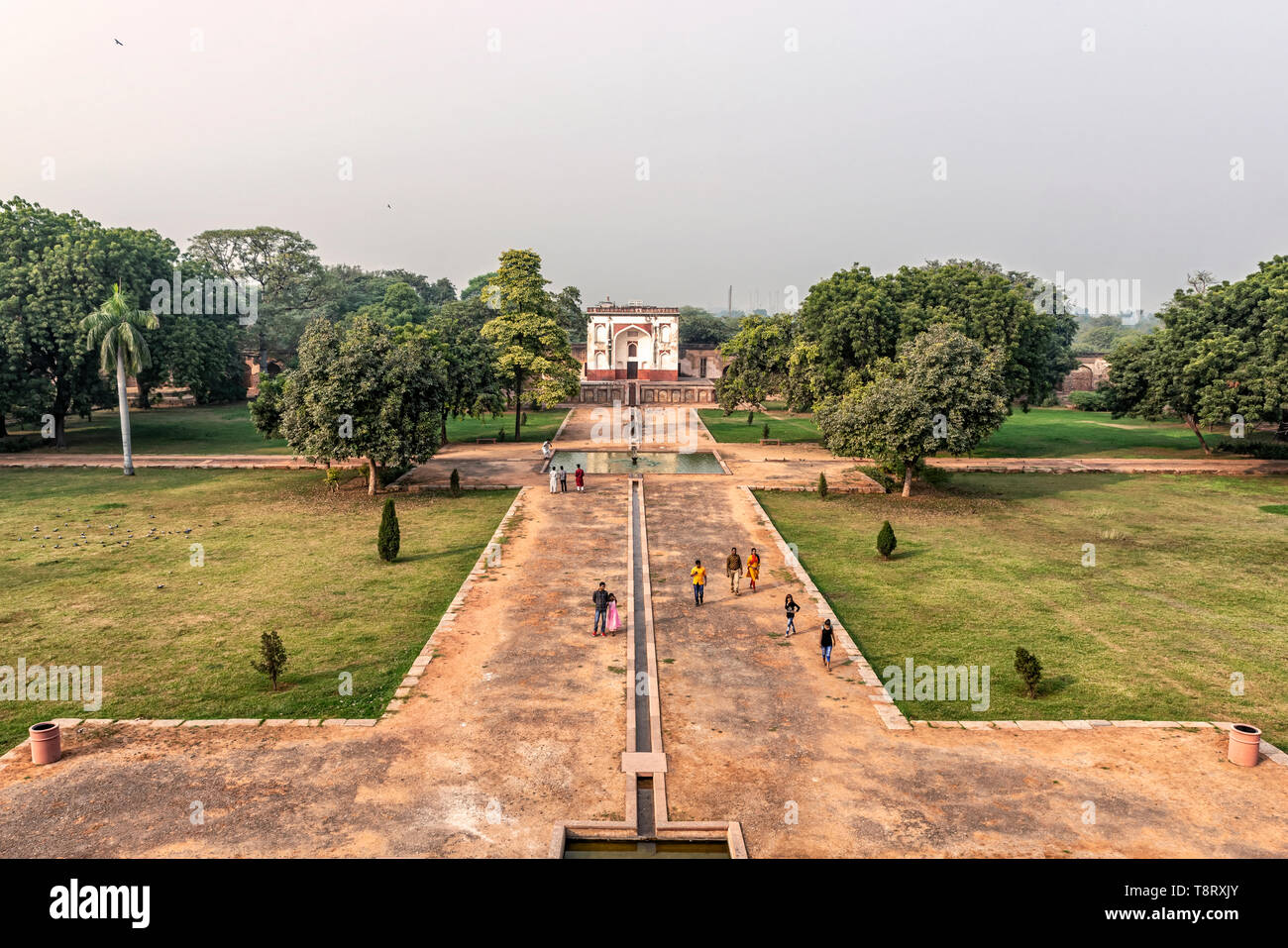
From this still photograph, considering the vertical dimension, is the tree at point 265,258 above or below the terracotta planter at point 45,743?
above

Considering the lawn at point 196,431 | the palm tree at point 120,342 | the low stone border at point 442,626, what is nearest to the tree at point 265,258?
the lawn at point 196,431

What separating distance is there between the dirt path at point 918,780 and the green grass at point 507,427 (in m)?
35.5

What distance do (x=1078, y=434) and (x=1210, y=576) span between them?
112 ft

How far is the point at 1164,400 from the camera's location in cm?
4203

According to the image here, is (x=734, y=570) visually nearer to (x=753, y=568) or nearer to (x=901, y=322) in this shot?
(x=753, y=568)

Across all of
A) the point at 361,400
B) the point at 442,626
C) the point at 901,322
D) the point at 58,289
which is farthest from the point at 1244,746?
the point at 58,289

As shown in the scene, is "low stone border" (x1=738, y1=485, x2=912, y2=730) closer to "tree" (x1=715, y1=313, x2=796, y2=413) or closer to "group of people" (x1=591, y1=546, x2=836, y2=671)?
"group of people" (x1=591, y1=546, x2=836, y2=671)

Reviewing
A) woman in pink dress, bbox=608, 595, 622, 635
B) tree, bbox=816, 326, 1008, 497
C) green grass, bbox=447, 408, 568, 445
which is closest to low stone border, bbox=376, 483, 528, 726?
woman in pink dress, bbox=608, 595, 622, 635

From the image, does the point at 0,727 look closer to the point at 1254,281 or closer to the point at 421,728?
the point at 421,728

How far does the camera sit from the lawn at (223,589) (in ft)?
50.8

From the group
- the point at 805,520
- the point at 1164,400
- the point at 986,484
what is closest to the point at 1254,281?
the point at 1164,400

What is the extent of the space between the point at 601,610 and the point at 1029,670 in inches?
351

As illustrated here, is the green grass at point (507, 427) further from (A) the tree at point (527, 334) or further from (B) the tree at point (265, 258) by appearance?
(B) the tree at point (265, 258)

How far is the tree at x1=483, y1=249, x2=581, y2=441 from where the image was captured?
46094 millimetres
